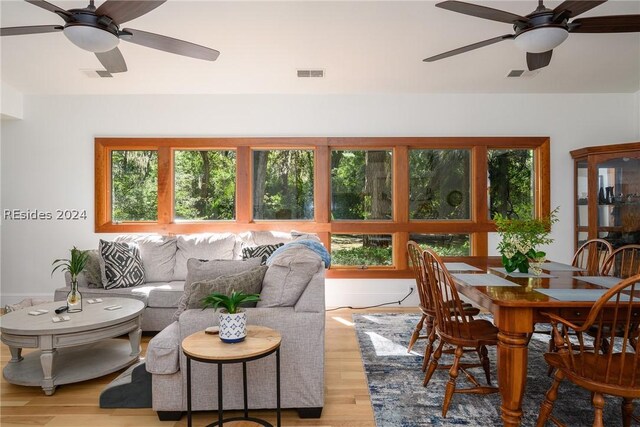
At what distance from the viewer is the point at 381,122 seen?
5.00m

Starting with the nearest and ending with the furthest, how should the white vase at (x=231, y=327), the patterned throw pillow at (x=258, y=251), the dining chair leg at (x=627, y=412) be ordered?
the white vase at (x=231, y=327) < the dining chair leg at (x=627, y=412) < the patterned throw pillow at (x=258, y=251)

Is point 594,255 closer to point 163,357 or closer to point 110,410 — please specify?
point 163,357

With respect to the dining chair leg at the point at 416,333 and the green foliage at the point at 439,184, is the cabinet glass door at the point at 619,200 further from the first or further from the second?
the dining chair leg at the point at 416,333

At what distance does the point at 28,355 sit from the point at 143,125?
9.66ft

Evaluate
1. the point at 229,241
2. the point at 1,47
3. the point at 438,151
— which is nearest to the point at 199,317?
the point at 229,241

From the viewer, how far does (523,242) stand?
8.76 feet

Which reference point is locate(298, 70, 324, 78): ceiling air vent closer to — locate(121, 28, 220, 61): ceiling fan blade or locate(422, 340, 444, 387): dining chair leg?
locate(121, 28, 220, 61): ceiling fan blade

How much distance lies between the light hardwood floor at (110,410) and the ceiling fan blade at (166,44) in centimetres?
242

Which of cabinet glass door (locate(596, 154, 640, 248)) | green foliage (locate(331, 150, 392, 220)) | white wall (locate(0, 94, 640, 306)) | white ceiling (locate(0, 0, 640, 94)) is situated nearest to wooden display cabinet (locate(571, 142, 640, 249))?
cabinet glass door (locate(596, 154, 640, 248))

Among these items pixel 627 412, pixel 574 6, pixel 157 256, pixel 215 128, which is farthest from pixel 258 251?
pixel 574 6

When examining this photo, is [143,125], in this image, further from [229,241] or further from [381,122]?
[381,122]

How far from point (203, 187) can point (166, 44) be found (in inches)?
98.1

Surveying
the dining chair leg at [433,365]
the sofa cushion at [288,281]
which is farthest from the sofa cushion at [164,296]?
the dining chair leg at [433,365]

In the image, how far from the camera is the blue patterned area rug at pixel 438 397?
226 centimetres
